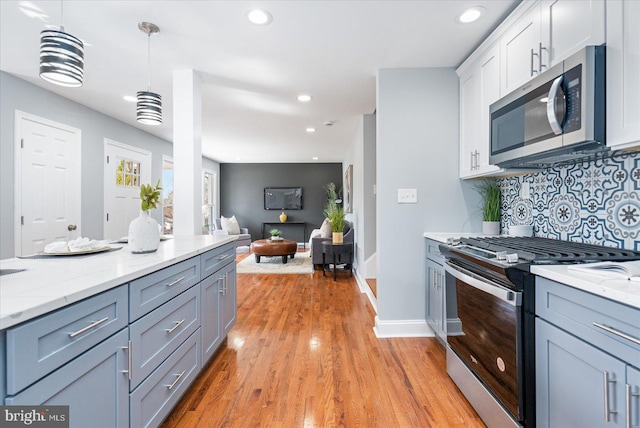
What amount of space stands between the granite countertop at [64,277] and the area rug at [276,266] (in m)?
3.69

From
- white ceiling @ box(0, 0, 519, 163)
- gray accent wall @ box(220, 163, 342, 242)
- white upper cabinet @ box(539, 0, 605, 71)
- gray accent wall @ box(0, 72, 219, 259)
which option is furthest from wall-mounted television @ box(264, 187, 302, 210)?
white upper cabinet @ box(539, 0, 605, 71)

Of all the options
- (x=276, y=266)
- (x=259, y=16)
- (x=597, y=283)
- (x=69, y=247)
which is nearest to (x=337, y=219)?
(x=276, y=266)

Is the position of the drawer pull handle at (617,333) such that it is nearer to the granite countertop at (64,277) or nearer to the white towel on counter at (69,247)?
the granite countertop at (64,277)

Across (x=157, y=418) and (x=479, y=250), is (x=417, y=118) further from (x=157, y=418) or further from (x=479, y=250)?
(x=157, y=418)

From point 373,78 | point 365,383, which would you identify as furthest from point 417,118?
point 365,383

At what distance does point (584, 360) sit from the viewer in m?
1.05

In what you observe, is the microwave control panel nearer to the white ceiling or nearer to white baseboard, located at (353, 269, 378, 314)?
the white ceiling

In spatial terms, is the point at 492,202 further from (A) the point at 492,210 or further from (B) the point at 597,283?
(B) the point at 597,283

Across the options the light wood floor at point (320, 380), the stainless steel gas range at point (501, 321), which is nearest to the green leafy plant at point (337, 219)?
the light wood floor at point (320, 380)

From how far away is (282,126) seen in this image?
4773mm

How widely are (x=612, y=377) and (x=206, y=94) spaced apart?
12.4 ft

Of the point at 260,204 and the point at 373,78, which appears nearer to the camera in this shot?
the point at 373,78

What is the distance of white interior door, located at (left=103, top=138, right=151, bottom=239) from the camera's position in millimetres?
4297

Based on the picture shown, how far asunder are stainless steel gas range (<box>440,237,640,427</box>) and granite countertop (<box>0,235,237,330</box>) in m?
1.61
